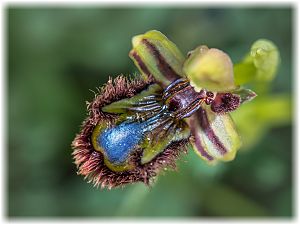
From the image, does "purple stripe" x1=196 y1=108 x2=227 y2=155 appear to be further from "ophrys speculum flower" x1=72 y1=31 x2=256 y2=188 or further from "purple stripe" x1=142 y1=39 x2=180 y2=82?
"purple stripe" x1=142 y1=39 x2=180 y2=82

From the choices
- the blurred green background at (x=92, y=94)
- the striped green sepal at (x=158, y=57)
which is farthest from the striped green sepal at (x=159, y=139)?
the blurred green background at (x=92, y=94)

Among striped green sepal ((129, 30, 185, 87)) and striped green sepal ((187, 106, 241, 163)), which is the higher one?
striped green sepal ((129, 30, 185, 87))

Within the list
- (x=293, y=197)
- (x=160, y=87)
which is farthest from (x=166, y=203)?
(x=160, y=87)

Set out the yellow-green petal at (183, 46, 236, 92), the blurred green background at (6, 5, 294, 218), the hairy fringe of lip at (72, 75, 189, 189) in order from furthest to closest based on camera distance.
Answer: the blurred green background at (6, 5, 294, 218) → the hairy fringe of lip at (72, 75, 189, 189) → the yellow-green petal at (183, 46, 236, 92)

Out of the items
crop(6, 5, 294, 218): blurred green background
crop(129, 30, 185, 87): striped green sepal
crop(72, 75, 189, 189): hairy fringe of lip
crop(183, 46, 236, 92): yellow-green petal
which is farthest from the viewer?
crop(6, 5, 294, 218): blurred green background

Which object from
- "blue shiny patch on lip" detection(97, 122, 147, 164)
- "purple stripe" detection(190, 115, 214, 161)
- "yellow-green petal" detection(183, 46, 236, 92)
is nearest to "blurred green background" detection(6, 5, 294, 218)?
"purple stripe" detection(190, 115, 214, 161)

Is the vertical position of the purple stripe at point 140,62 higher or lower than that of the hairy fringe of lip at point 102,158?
higher

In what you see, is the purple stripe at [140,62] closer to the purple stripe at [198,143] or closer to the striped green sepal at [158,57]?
the striped green sepal at [158,57]

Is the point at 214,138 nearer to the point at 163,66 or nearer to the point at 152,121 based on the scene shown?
the point at 152,121
